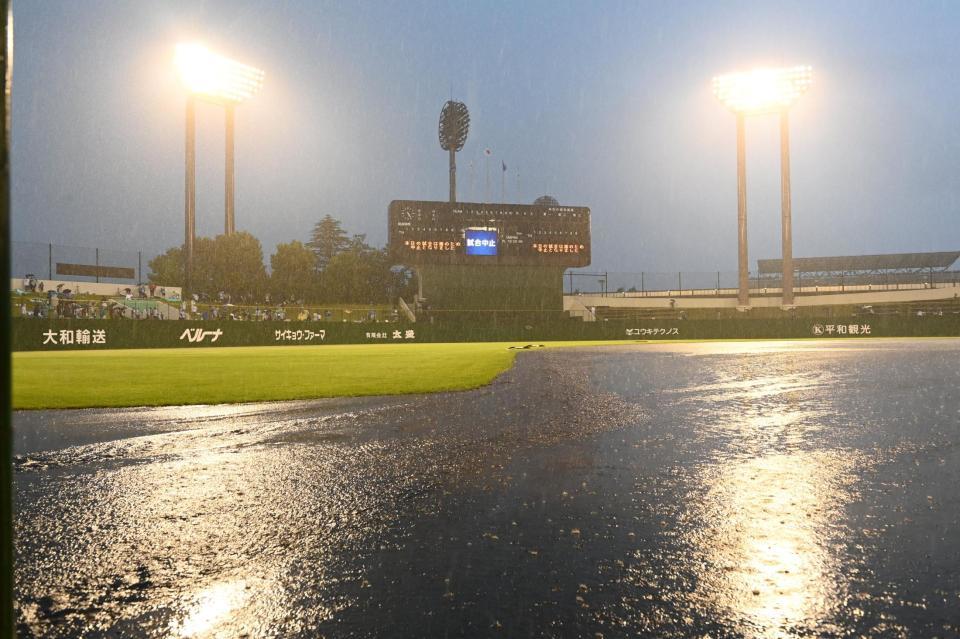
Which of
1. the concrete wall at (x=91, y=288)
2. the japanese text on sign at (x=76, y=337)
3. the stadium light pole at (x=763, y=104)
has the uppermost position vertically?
the stadium light pole at (x=763, y=104)

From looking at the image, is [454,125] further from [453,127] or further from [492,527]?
[492,527]

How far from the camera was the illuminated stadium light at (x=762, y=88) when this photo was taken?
51.1 metres

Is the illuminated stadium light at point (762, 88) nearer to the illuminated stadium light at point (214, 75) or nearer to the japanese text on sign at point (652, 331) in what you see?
the japanese text on sign at point (652, 331)

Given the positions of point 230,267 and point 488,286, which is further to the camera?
point 230,267

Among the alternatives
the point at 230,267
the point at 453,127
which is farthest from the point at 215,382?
the point at 453,127

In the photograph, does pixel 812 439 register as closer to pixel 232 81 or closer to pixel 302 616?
pixel 302 616

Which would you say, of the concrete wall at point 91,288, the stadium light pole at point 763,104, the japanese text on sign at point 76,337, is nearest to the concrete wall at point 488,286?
the stadium light pole at point 763,104

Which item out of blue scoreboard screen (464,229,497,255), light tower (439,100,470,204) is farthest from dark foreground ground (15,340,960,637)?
light tower (439,100,470,204)

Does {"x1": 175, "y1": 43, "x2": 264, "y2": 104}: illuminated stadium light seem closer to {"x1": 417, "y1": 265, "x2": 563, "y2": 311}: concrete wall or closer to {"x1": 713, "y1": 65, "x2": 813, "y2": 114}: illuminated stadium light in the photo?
{"x1": 417, "y1": 265, "x2": 563, "y2": 311}: concrete wall

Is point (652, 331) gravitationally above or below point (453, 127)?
below

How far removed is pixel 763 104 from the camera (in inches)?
2064

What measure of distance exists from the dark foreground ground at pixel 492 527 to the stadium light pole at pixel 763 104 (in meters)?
47.2

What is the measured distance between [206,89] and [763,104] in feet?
156

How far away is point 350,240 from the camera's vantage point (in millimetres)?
93438
